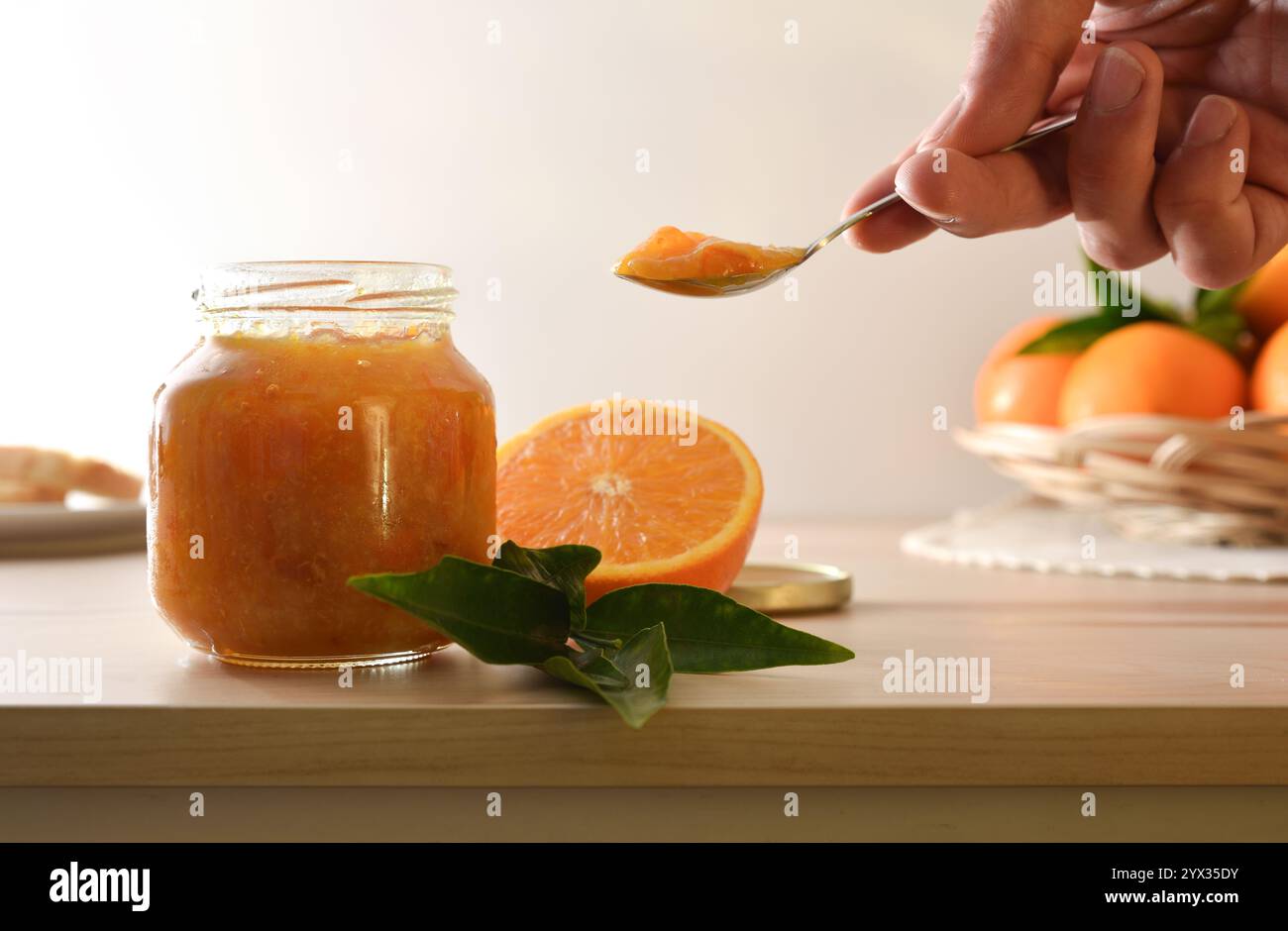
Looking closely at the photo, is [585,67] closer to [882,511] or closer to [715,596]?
[882,511]

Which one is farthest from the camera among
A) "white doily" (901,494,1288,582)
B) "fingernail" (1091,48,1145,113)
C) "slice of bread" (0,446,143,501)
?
"slice of bread" (0,446,143,501)

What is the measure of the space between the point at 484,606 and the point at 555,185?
1.07 m

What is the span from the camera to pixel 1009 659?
0.62 metres

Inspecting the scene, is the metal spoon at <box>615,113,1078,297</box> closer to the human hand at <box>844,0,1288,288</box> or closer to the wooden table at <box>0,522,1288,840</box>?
the human hand at <box>844,0,1288,288</box>

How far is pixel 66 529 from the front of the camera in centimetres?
108

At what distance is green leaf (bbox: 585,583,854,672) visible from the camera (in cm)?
53

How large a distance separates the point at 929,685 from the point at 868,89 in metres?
1.13

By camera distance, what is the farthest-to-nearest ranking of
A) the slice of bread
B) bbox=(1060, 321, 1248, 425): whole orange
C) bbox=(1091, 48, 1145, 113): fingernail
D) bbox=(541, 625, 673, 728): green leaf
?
the slice of bread → bbox=(1060, 321, 1248, 425): whole orange → bbox=(1091, 48, 1145, 113): fingernail → bbox=(541, 625, 673, 728): green leaf

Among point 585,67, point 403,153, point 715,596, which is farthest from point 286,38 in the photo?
point 715,596

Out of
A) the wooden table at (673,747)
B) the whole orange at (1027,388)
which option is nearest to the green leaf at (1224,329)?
the whole orange at (1027,388)

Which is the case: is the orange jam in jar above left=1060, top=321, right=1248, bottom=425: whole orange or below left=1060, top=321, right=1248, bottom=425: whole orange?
below

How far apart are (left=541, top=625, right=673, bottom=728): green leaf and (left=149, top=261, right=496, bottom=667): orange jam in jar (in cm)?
9

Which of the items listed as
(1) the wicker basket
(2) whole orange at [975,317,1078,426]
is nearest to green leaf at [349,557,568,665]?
(1) the wicker basket


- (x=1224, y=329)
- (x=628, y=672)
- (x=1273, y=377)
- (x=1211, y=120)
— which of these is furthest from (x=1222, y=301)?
(x=628, y=672)
